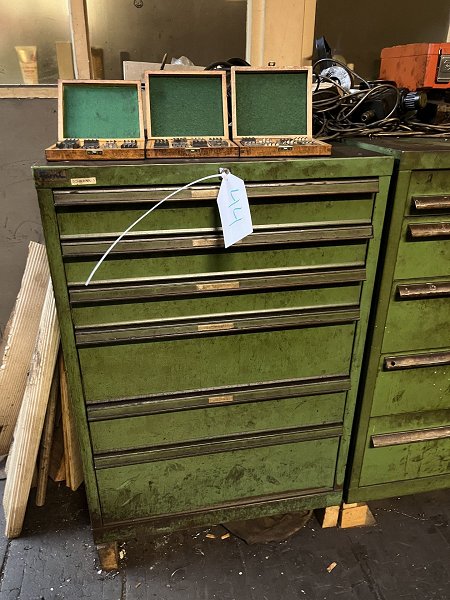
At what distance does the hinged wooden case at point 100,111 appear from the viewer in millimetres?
1021

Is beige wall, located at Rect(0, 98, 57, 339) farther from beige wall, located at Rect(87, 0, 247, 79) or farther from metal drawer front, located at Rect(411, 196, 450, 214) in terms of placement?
metal drawer front, located at Rect(411, 196, 450, 214)

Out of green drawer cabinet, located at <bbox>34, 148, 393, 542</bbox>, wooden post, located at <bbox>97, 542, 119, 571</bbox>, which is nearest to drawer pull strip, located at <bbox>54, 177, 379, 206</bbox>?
green drawer cabinet, located at <bbox>34, 148, 393, 542</bbox>

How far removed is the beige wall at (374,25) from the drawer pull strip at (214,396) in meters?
1.46

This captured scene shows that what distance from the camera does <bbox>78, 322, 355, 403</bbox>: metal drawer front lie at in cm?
106

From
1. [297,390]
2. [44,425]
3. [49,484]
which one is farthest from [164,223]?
[49,484]

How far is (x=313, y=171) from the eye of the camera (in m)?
0.95

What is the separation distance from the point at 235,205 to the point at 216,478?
76cm

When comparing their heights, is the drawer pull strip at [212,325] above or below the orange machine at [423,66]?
below

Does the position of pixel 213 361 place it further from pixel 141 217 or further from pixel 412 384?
pixel 412 384

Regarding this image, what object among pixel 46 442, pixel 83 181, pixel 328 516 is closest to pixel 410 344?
pixel 328 516

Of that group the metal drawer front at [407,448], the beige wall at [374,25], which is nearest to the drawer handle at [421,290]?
the metal drawer front at [407,448]

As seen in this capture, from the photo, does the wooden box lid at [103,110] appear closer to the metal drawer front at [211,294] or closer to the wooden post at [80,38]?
the metal drawer front at [211,294]

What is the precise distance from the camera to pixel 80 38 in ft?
4.74

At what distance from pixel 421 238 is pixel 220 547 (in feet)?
3.44
